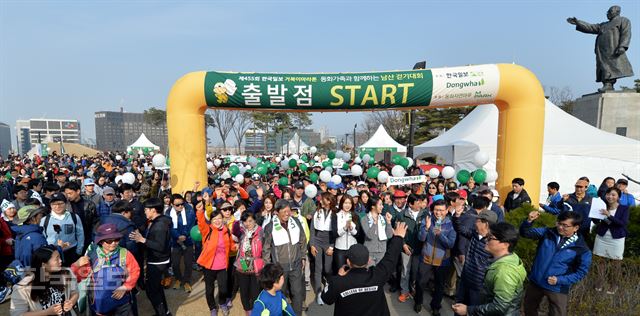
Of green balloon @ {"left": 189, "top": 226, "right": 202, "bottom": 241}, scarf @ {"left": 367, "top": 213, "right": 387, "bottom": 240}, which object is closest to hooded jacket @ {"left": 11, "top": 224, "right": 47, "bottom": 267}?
green balloon @ {"left": 189, "top": 226, "right": 202, "bottom": 241}

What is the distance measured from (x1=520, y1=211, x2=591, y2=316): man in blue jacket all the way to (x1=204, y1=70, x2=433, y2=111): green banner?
510 cm

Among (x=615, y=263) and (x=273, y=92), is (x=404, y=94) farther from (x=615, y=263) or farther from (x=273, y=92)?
(x=615, y=263)


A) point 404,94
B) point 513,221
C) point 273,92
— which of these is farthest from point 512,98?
point 273,92

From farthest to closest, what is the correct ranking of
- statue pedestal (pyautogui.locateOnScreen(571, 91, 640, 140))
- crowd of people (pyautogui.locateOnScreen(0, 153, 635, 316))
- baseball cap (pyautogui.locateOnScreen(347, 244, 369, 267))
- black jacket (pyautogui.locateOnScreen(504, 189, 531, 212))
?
statue pedestal (pyautogui.locateOnScreen(571, 91, 640, 140)), black jacket (pyautogui.locateOnScreen(504, 189, 531, 212)), crowd of people (pyautogui.locateOnScreen(0, 153, 635, 316)), baseball cap (pyautogui.locateOnScreen(347, 244, 369, 267))

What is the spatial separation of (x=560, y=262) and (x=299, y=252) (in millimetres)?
2973

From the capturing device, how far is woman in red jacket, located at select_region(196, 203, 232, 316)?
13.7 feet

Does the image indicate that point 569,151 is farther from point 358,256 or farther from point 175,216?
point 175,216

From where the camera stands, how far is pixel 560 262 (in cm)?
319

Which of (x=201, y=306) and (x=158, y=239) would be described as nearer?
(x=158, y=239)

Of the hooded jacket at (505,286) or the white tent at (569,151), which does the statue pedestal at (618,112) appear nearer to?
the white tent at (569,151)

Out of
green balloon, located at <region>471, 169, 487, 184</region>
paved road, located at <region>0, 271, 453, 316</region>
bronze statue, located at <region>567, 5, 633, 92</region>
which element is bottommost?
paved road, located at <region>0, 271, 453, 316</region>

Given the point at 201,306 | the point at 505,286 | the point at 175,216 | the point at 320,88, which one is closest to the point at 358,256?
the point at 505,286

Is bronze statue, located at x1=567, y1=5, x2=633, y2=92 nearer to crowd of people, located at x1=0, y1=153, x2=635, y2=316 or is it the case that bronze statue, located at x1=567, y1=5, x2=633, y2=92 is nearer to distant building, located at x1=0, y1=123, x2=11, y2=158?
crowd of people, located at x1=0, y1=153, x2=635, y2=316

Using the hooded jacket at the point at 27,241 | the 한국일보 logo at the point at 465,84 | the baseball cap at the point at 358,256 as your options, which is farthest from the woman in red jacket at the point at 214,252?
the 한국일보 logo at the point at 465,84
